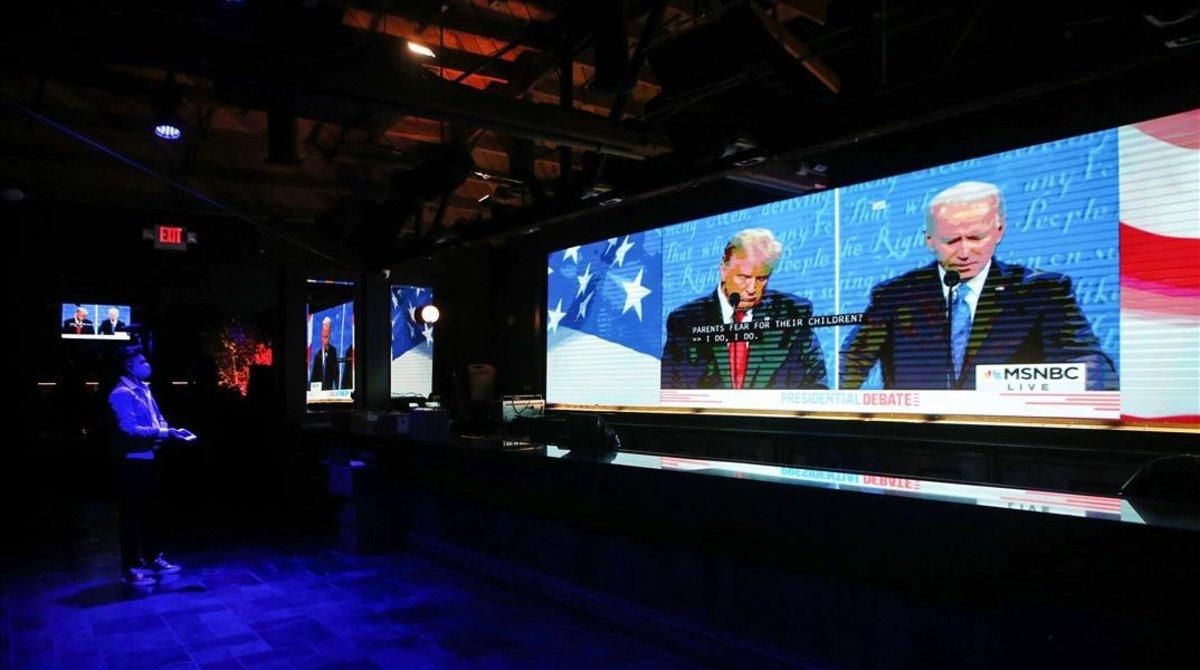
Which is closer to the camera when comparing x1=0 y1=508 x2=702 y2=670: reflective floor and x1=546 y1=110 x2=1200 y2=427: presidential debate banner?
x1=0 y1=508 x2=702 y2=670: reflective floor

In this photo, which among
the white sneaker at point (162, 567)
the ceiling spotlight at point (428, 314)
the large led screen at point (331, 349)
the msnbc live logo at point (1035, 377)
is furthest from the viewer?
the ceiling spotlight at point (428, 314)

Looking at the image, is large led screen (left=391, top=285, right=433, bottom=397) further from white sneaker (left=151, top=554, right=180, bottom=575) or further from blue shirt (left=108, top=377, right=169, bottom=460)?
blue shirt (left=108, top=377, right=169, bottom=460)

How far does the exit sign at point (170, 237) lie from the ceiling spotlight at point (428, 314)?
9.94ft

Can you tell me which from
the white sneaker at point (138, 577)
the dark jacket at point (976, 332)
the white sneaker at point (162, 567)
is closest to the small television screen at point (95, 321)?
the white sneaker at point (162, 567)

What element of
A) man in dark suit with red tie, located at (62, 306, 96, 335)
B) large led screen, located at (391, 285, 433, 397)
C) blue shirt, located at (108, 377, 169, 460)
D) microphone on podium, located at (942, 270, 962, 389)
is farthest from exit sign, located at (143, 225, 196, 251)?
microphone on podium, located at (942, 270, 962, 389)

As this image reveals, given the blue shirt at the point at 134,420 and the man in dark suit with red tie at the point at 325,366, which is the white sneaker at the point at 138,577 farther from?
the man in dark suit with red tie at the point at 325,366

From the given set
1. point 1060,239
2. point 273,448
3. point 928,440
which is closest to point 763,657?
point 928,440

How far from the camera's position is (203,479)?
9.66m

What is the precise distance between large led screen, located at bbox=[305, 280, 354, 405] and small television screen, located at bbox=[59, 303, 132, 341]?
91.2 inches

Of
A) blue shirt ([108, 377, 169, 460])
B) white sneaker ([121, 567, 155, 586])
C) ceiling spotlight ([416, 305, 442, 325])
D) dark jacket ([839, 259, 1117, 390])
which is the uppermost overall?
ceiling spotlight ([416, 305, 442, 325])

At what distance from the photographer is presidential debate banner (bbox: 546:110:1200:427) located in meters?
4.36

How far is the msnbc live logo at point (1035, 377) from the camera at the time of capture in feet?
15.3

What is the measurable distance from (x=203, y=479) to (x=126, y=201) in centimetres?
356

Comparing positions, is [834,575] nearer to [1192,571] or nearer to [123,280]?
[1192,571]
